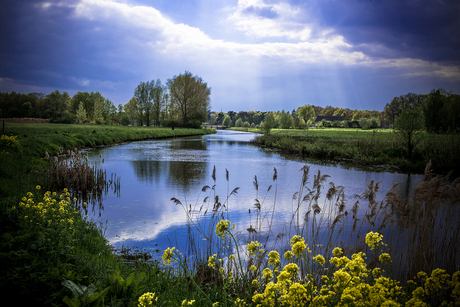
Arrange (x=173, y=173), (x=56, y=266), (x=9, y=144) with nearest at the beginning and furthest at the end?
(x=56, y=266), (x=9, y=144), (x=173, y=173)

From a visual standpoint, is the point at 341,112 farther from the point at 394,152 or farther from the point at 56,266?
the point at 56,266

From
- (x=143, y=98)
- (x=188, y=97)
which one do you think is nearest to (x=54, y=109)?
(x=143, y=98)

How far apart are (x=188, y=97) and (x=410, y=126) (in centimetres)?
4687

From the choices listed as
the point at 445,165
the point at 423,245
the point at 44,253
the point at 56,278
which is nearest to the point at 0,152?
the point at 44,253

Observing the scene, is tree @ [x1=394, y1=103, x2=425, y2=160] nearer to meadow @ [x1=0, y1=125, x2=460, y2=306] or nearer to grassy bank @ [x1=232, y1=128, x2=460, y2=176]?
grassy bank @ [x1=232, y1=128, x2=460, y2=176]

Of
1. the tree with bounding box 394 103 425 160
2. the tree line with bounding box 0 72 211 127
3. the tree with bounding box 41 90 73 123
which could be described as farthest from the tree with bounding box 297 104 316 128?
the tree with bounding box 394 103 425 160

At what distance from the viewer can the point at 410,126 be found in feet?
46.6

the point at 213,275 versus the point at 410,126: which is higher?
the point at 410,126

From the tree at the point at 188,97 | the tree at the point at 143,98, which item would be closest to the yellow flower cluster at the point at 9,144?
the tree at the point at 188,97

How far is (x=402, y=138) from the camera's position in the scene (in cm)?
1522

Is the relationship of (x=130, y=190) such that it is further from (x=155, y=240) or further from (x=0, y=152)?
(x=0, y=152)

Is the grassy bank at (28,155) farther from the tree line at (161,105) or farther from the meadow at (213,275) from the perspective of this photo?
the tree line at (161,105)

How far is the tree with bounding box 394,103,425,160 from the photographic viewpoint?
1405 centimetres

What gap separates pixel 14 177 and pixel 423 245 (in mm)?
9139
